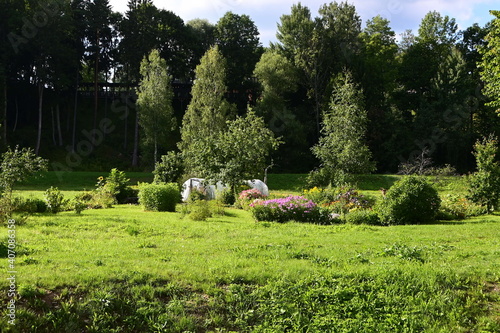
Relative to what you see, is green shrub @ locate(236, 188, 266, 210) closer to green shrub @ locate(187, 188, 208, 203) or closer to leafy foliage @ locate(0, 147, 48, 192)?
green shrub @ locate(187, 188, 208, 203)

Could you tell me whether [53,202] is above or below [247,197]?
below

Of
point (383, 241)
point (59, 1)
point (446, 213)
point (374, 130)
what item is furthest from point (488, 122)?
point (59, 1)

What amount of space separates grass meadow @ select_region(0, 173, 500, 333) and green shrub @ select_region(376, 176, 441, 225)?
202 inches

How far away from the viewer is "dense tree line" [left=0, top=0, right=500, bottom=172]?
40094 millimetres

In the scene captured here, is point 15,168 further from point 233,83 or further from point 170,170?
point 233,83

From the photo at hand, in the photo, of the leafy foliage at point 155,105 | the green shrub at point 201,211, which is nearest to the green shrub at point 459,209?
the green shrub at point 201,211

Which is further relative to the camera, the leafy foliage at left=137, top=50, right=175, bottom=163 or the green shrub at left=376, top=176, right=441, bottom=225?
the leafy foliage at left=137, top=50, right=175, bottom=163

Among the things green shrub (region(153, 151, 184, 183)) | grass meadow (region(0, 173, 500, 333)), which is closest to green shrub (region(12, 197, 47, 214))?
grass meadow (region(0, 173, 500, 333))

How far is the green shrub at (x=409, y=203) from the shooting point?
15.1 meters

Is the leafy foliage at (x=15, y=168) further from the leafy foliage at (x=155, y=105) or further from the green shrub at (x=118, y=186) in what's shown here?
the leafy foliage at (x=155, y=105)

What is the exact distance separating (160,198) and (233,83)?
1187 inches

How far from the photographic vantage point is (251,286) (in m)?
6.94

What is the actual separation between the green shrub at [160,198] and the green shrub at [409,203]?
9.09 metres

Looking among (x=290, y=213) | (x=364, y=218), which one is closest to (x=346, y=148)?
(x=364, y=218)
